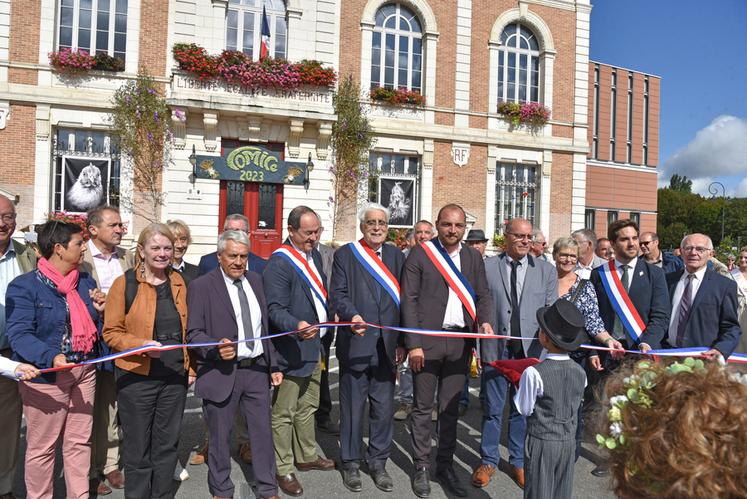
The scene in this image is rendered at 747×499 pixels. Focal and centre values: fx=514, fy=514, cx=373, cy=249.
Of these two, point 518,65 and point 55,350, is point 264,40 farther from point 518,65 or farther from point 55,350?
point 55,350

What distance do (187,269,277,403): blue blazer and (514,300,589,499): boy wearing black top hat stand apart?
2.06 metres

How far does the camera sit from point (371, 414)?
4.39 meters

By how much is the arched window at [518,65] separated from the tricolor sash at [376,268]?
14776mm

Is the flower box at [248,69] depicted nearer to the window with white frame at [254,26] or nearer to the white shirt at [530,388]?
the window with white frame at [254,26]

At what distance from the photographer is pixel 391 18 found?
653 inches

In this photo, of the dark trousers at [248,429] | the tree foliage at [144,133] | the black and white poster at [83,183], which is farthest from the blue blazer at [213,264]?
the black and white poster at [83,183]

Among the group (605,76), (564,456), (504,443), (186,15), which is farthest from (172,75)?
(605,76)

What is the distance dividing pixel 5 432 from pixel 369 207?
3258mm

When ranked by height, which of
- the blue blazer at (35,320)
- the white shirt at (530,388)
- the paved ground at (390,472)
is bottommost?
the paved ground at (390,472)

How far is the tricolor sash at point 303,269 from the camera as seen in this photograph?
4.41 m

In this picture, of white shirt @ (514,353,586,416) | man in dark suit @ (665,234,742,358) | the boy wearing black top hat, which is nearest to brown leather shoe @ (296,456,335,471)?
the boy wearing black top hat

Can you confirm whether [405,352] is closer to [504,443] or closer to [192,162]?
[504,443]

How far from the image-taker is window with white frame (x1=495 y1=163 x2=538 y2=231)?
58.5ft

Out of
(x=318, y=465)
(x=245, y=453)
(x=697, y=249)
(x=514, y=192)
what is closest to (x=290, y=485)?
(x=318, y=465)
